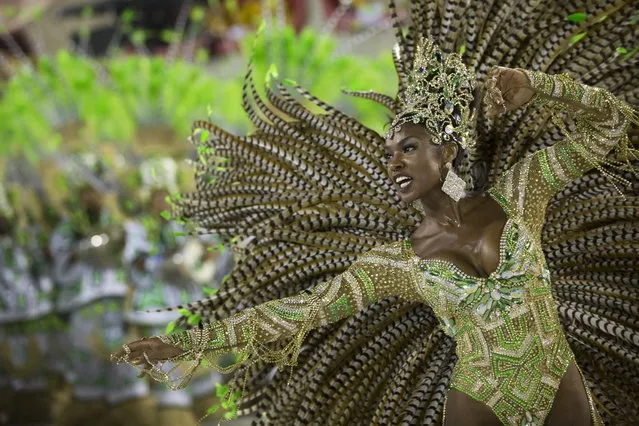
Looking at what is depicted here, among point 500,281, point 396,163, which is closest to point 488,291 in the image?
point 500,281

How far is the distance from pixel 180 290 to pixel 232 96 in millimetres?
2746

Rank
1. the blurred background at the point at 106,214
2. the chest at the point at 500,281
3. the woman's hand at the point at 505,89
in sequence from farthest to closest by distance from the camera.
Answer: the blurred background at the point at 106,214, the chest at the point at 500,281, the woman's hand at the point at 505,89

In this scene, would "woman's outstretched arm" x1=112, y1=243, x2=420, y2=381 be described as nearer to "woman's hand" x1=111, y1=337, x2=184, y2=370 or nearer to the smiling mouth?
"woman's hand" x1=111, y1=337, x2=184, y2=370

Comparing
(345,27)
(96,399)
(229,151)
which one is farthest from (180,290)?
(345,27)

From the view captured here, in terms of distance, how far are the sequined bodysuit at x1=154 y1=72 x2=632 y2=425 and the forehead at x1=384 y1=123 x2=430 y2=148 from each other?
269 millimetres

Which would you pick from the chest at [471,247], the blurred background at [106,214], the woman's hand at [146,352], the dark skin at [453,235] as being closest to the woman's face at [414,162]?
the dark skin at [453,235]

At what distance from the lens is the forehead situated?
2.61 metres

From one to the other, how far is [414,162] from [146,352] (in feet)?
2.83

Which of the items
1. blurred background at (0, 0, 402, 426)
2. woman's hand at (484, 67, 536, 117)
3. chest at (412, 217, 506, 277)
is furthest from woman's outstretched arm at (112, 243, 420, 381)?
blurred background at (0, 0, 402, 426)

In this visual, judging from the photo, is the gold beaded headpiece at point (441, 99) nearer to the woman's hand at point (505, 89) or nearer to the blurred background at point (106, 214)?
the woman's hand at point (505, 89)

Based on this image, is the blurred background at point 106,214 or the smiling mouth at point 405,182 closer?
the smiling mouth at point 405,182

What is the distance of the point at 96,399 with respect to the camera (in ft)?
23.8

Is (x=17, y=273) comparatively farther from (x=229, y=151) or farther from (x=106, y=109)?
(x=229, y=151)

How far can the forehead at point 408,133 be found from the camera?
261 centimetres
